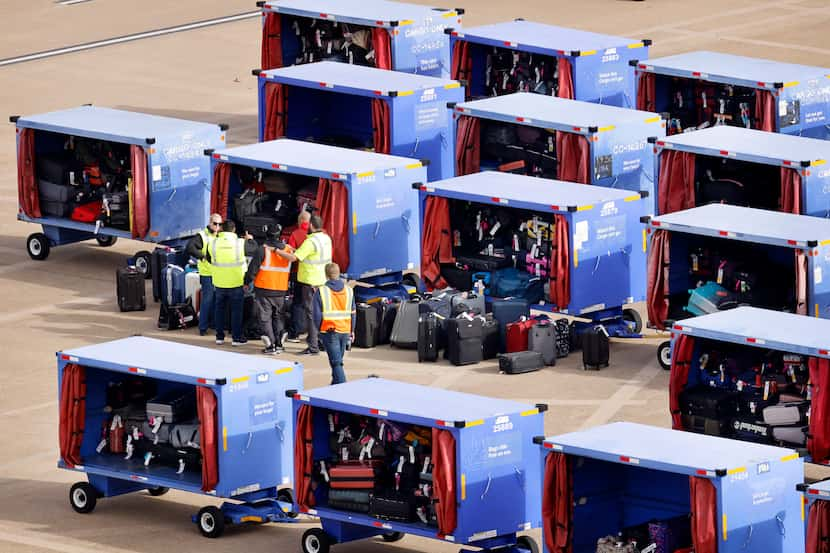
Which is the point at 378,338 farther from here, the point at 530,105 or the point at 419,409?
the point at 419,409

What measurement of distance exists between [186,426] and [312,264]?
24.0 feet

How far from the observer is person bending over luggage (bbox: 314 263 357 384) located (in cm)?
3384

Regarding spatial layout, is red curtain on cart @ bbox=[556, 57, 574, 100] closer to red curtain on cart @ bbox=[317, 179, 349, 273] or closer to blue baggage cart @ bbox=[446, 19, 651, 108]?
blue baggage cart @ bbox=[446, 19, 651, 108]

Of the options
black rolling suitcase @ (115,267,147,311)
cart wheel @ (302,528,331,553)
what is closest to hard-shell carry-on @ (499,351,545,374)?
black rolling suitcase @ (115,267,147,311)

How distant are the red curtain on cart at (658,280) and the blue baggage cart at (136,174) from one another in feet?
29.6

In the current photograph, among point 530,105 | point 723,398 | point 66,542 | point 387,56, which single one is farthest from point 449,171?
point 66,542

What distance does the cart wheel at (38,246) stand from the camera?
4300cm

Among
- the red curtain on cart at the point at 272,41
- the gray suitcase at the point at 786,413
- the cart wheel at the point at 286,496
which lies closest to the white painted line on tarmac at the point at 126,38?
the red curtain on cart at the point at 272,41

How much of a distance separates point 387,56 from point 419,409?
23.4 meters

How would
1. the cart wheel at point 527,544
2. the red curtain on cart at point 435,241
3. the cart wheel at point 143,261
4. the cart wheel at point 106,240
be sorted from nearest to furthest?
the cart wheel at point 527,544 → the red curtain on cart at point 435,241 → the cart wheel at point 143,261 → the cart wheel at point 106,240

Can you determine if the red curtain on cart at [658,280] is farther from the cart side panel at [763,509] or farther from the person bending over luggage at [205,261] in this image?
the cart side panel at [763,509]

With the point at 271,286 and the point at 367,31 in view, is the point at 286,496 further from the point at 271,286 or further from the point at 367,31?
the point at 367,31

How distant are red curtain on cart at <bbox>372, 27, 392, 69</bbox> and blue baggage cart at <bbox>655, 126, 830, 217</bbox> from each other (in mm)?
10273

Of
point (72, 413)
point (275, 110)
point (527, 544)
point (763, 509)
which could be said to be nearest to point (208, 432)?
point (72, 413)
